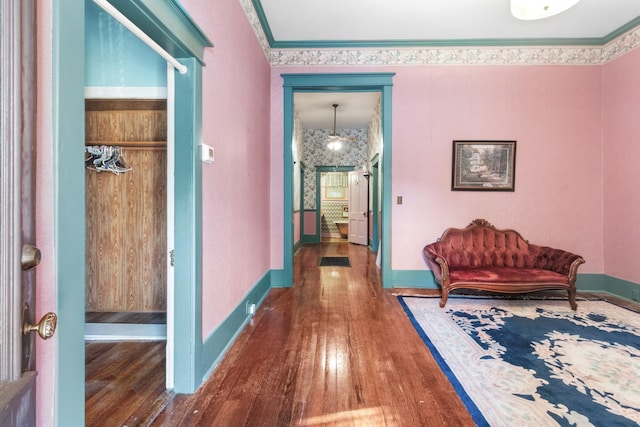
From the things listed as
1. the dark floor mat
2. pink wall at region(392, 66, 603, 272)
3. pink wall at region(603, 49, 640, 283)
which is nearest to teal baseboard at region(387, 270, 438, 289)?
pink wall at region(392, 66, 603, 272)

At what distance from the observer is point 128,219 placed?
2.69 m

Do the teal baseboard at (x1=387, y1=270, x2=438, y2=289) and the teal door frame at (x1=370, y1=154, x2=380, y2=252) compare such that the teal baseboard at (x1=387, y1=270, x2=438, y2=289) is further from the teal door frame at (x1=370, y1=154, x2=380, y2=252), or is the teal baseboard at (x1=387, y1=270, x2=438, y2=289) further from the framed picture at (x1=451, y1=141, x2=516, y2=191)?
the teal door frame at (x1=370, y1=154, x2=380, y2=252)

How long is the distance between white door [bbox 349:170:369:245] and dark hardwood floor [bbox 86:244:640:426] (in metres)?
5.18

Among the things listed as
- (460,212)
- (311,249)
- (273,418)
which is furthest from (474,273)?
(311,249)

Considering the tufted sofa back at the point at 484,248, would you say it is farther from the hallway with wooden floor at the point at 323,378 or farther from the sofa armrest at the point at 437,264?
the hallway with wooden floor at the point at 323,378

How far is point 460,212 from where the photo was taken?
13.6ft

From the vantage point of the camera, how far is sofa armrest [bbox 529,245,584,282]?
328cm

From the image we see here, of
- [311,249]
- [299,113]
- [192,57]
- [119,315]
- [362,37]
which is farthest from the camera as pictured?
[311,249]

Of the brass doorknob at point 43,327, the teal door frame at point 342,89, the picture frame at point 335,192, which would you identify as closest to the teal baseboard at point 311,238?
the picture frame at point 335,192

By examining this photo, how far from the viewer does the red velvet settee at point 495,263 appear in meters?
3.29

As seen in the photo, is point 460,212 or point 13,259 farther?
point 460,212

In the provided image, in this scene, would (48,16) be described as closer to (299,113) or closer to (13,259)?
(13,259)

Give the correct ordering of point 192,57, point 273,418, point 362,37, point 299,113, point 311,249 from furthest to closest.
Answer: point 311,249 → point 299,113 → point 362,37 → point 192,57 → point 273,418

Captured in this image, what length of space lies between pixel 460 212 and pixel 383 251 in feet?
3.96
